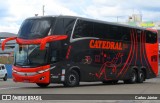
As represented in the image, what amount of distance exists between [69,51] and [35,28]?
2.26m

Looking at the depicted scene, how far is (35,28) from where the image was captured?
76.1 feet

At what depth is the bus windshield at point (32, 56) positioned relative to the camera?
22.8m

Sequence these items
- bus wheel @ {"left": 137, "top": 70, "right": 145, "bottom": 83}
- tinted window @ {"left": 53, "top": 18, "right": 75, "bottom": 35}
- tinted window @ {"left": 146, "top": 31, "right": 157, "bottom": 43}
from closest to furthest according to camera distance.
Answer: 1. tinted window @ {"left": 53, "top": 18, "right": 75, "bottom": 35}
2. bus wheel @ {"left": 137, "top": 70, "right": 145, "bottom": 83}
3. tinted window @ {"left": 146, "top": 31, "right": 157, "bottom": 43}

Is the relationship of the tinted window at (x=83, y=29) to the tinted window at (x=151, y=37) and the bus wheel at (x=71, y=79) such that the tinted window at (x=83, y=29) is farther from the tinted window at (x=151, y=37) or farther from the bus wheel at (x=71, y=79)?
the tinted window at (x=151, y=37)

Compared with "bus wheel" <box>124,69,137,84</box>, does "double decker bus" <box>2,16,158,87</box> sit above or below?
above

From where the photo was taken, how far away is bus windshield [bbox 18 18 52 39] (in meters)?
23.0

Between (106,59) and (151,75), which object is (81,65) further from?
(151,75)

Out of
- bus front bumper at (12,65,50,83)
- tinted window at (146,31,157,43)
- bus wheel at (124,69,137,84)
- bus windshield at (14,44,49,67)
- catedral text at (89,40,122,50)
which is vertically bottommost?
bus wheel at (124,69,137,84)

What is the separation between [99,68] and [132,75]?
186 inches

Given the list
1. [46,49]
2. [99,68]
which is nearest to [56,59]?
[46,49]

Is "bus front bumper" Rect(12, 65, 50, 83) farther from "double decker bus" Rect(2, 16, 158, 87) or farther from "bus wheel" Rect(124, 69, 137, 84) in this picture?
"bus wheel" Rect(124, 69, 137, 84)

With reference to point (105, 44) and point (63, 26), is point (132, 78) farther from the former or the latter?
point (63, 26)

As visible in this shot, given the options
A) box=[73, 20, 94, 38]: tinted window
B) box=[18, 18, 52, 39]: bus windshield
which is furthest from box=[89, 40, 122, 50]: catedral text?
box=[18, 18, 52, 39]: bus windshield

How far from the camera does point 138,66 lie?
31062mm
